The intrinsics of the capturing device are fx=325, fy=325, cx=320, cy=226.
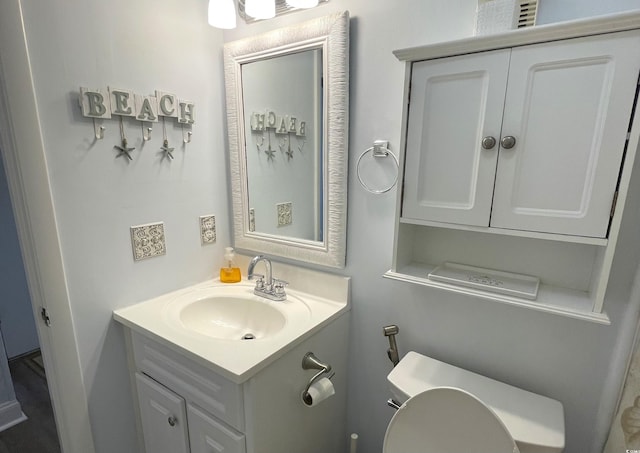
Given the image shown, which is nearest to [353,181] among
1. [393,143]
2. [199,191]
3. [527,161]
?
[393,143]

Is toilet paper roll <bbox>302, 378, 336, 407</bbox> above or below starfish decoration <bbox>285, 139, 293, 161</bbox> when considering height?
below

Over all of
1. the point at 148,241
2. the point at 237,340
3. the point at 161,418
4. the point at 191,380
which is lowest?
the point at 161,418

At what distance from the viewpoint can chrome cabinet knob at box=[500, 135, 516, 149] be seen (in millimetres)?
825

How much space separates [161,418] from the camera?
47.3 inches

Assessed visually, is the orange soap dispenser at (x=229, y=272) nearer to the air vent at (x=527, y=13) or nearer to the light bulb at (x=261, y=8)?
the light bulb at (x=261, y=8)

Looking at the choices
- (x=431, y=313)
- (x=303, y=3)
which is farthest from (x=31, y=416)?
(x=303, y=3)

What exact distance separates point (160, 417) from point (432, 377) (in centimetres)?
99

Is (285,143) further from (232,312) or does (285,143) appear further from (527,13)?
(527,13)

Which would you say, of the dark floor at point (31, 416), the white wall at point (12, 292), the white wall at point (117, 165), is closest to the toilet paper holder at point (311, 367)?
the white wall at point (117, 165)

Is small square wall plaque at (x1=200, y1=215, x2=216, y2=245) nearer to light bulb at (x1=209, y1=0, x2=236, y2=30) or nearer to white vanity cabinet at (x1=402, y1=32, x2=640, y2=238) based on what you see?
light bulb at (x1=209, y1=0, x2=236, y2=30)

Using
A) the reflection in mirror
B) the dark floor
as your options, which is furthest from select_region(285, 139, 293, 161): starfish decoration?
the dark floor

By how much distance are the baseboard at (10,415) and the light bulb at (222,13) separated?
2.26 metres

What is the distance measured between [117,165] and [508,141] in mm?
1265

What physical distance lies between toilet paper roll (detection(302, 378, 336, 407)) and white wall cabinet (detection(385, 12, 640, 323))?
0.41 meters
